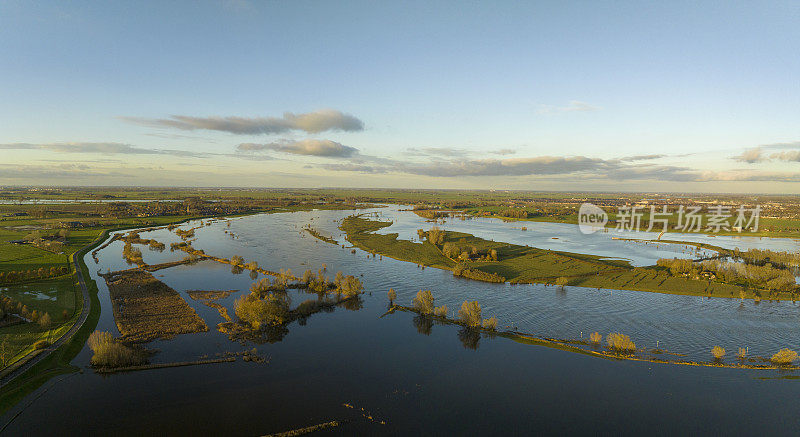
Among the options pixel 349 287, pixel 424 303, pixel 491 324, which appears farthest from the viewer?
pixel 349 287

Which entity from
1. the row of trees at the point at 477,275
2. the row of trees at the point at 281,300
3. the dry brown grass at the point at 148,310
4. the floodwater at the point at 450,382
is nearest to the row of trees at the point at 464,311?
the floodwater at the point at 450,382

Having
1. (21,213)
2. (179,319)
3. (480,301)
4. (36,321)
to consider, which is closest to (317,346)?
(179,319)

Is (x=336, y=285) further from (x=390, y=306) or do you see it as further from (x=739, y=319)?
(x=739, y=319)

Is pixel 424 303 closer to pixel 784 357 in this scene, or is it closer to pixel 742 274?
pixel 784 357

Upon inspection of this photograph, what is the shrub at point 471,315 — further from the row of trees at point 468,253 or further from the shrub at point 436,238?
the shrub at point 436,238

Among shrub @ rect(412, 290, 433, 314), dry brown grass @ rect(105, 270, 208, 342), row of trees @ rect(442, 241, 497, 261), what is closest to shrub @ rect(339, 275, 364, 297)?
shrub @ rect(412, 290, 433, 314)

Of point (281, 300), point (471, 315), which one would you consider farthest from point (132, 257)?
point (471, 315)
